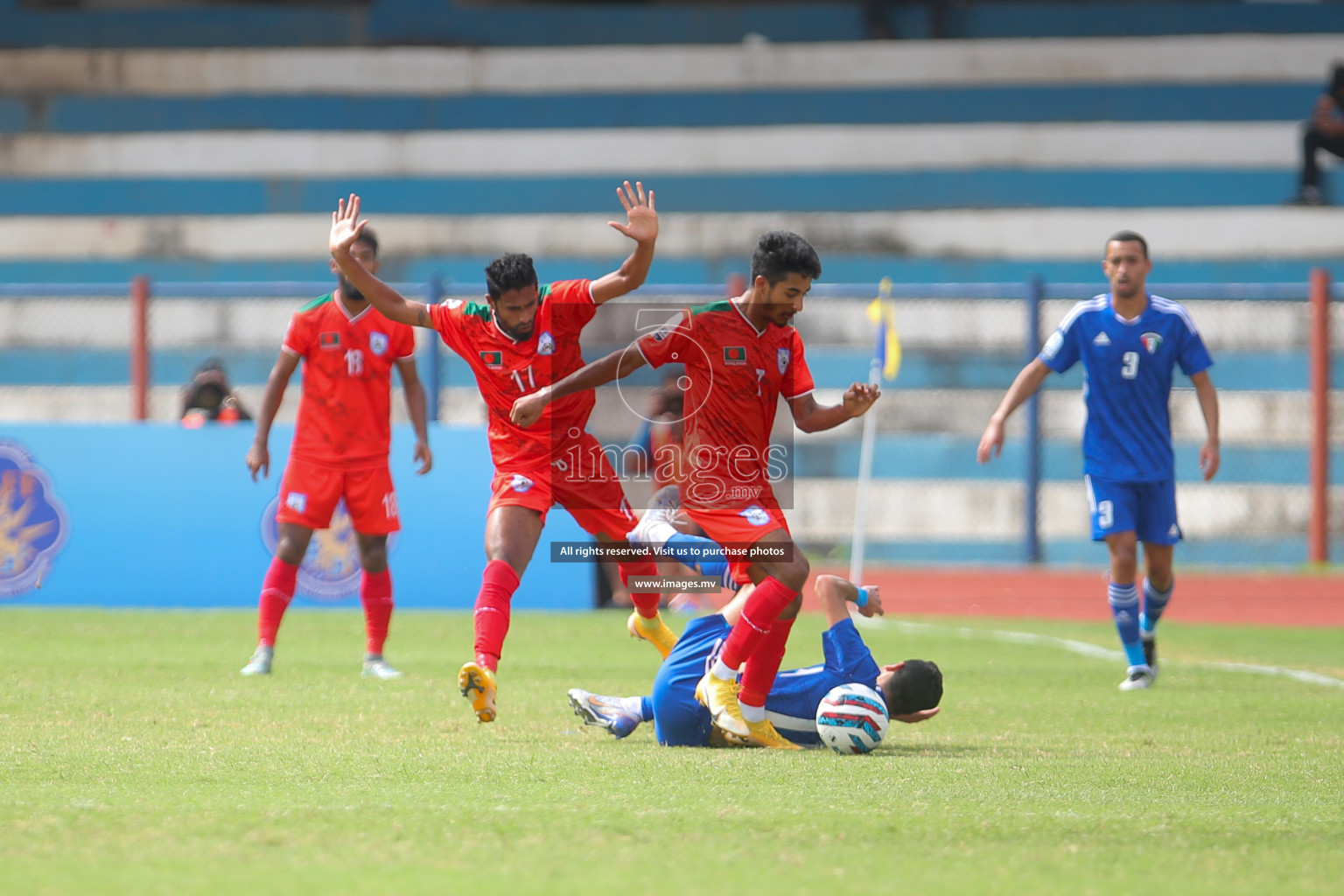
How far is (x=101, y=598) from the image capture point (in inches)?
470

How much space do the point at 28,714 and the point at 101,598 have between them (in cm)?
Result: 565

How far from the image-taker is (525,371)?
6637 mm

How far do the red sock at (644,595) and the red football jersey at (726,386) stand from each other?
907mm

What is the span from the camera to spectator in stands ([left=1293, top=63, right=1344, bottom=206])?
18.0m

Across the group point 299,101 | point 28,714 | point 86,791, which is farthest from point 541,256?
point 86,791

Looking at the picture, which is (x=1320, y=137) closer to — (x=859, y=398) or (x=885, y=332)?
(x=885, y=332)

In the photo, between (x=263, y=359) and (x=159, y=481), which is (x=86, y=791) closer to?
(x=159, y=481)

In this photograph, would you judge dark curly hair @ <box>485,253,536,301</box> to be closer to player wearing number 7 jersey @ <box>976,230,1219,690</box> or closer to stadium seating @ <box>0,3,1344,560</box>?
player wearing number 7 jersey @ <box>976,230,1219,690</box>

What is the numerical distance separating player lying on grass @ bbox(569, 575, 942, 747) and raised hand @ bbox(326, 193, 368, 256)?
6.72 feet

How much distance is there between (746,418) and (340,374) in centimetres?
295

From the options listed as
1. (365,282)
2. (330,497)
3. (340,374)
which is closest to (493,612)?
(365,282)

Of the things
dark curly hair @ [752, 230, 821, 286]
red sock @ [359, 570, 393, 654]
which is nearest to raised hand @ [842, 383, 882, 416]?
dark curly hair @ [752, 230, 821, 286]

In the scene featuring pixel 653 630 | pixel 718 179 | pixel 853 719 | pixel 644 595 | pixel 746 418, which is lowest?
pixel 853 719

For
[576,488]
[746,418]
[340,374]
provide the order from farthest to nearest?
[340,374]
[576,488]
[746,418]
